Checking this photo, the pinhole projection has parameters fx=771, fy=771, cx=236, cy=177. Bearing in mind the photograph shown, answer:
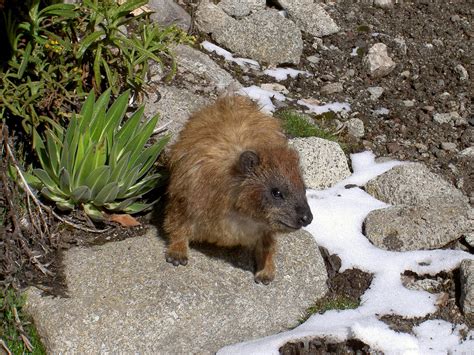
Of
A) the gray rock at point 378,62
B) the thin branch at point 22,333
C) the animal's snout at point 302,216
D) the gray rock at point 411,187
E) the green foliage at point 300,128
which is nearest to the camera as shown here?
the animal's snout at point 302,216

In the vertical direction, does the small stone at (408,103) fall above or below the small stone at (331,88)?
above

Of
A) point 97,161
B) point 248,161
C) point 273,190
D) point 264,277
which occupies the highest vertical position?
point 248,161

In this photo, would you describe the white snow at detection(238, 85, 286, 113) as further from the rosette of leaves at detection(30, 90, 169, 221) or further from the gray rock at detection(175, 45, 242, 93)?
the rosette of leaves at detection(30, 90, 169, 221)

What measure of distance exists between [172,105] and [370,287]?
257 cm

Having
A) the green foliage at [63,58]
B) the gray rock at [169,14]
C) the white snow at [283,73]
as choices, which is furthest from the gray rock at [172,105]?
the white snow at [283,73]

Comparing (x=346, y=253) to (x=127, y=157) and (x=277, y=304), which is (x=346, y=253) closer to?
(x=277, y=304)

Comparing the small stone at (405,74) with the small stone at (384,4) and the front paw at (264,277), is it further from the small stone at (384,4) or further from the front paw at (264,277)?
the front paw at (264,277)

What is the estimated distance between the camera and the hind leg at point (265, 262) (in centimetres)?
586

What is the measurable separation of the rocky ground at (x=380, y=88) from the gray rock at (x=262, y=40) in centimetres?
1

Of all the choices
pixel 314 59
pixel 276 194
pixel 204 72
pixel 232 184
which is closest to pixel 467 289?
pixel 276 194

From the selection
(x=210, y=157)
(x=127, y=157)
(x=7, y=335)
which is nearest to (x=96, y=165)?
(x=127, y=157)

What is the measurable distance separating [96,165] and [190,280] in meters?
1.10

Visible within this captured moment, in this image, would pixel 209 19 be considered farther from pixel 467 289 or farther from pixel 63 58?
pixel 467 289

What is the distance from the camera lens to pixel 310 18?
30.9 ft
